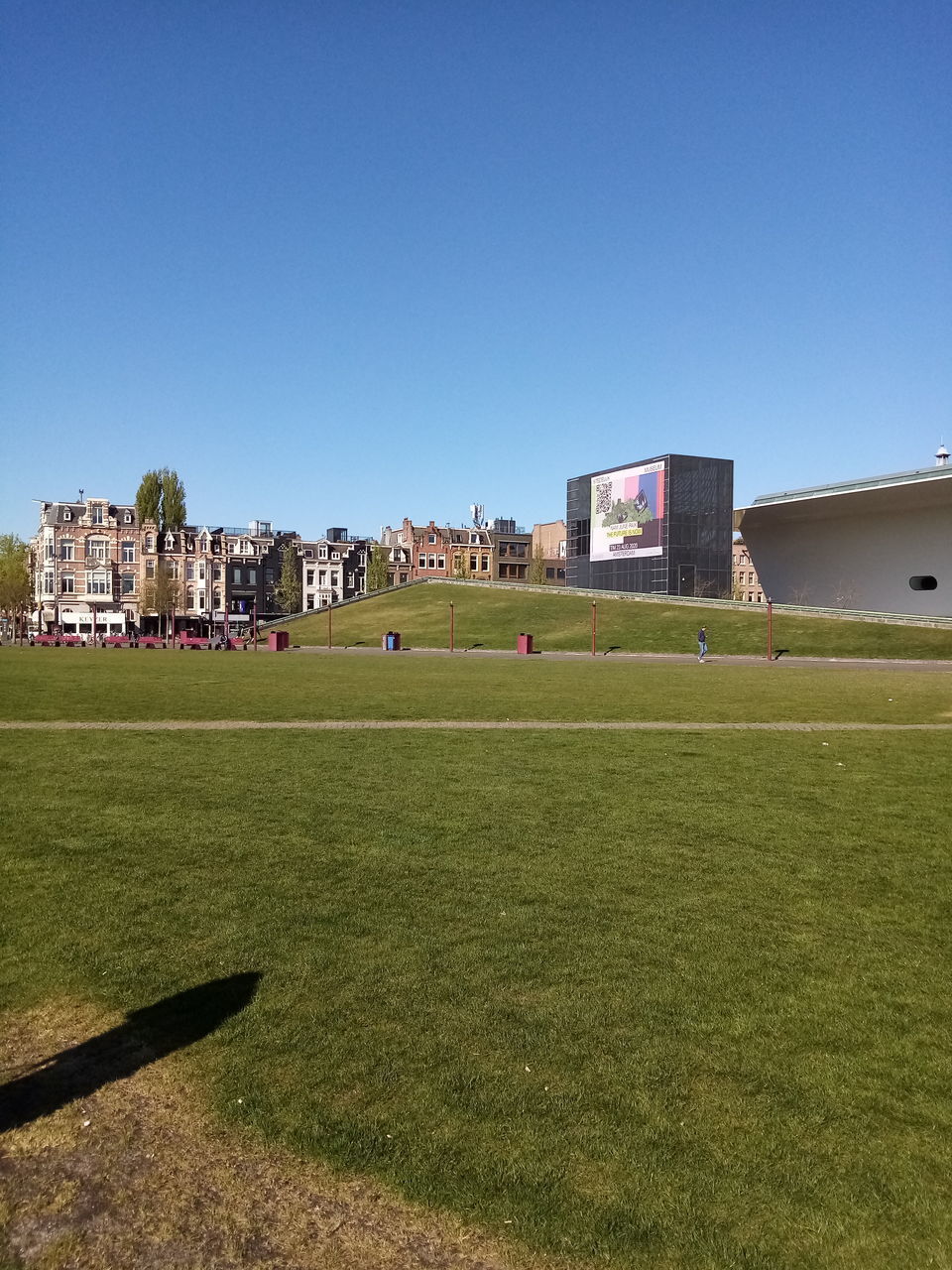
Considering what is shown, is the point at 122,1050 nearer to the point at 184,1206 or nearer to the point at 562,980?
the point at 184,1206

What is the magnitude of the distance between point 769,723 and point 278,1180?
1624cm

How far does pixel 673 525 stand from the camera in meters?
80.1

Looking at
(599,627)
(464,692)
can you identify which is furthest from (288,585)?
(464,692)

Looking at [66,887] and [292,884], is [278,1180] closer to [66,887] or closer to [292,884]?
[292,884]

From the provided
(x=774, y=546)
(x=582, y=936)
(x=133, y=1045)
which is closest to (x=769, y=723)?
(x=582, y=936)

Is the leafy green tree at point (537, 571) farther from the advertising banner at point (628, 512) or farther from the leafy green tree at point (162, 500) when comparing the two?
the leafy green tree at point (162, 500)

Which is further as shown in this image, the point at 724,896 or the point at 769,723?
the point at 769,723

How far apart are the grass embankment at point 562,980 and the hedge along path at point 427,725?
5.36m

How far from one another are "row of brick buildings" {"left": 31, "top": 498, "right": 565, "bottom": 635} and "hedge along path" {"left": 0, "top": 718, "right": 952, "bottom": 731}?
220ft

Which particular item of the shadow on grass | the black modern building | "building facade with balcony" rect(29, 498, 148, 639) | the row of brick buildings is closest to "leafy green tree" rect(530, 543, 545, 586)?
the row of brick buildings

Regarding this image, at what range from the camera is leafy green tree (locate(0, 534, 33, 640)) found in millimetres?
84250

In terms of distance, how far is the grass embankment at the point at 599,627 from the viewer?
5312 centimetres

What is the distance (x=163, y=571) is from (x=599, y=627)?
45.0 metres

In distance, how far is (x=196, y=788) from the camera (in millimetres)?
10875
